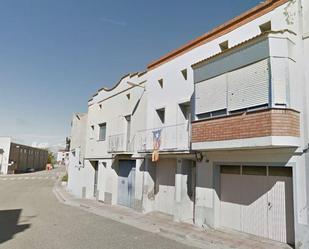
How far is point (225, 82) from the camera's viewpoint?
32.3 feet

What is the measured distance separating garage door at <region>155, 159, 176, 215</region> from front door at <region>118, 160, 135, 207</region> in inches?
78.9

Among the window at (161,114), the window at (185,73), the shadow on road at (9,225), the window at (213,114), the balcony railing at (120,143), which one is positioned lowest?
the shadow on road at (9,225)

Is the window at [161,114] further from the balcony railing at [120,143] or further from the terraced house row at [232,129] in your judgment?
the balcony railing at [120,143]

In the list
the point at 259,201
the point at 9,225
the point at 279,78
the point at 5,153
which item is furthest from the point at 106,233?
the point at 5,153

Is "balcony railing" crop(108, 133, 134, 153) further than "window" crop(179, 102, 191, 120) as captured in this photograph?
Yes

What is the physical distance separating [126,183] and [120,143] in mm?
2608

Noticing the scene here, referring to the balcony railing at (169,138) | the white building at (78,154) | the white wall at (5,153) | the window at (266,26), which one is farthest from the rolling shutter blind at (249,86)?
the white wall at (5,153)

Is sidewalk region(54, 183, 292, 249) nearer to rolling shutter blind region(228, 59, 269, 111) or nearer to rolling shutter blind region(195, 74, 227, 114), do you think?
rolling shutter blind region(228, 59, 269, 111)

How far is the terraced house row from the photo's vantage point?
27.0 ft

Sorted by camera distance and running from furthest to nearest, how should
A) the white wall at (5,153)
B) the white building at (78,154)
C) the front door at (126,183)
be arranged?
the white wall at (5,153) < the white building at (78,154) < the front door at (126,183)

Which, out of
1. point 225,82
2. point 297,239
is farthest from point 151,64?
point 297,239

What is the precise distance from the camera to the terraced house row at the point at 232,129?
27.0 feet

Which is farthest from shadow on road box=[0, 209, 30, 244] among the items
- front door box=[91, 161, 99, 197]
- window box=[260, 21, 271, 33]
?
window box=[260, 21, 271, 33]

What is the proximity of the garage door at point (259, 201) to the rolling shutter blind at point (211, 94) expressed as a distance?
8.54 feet
